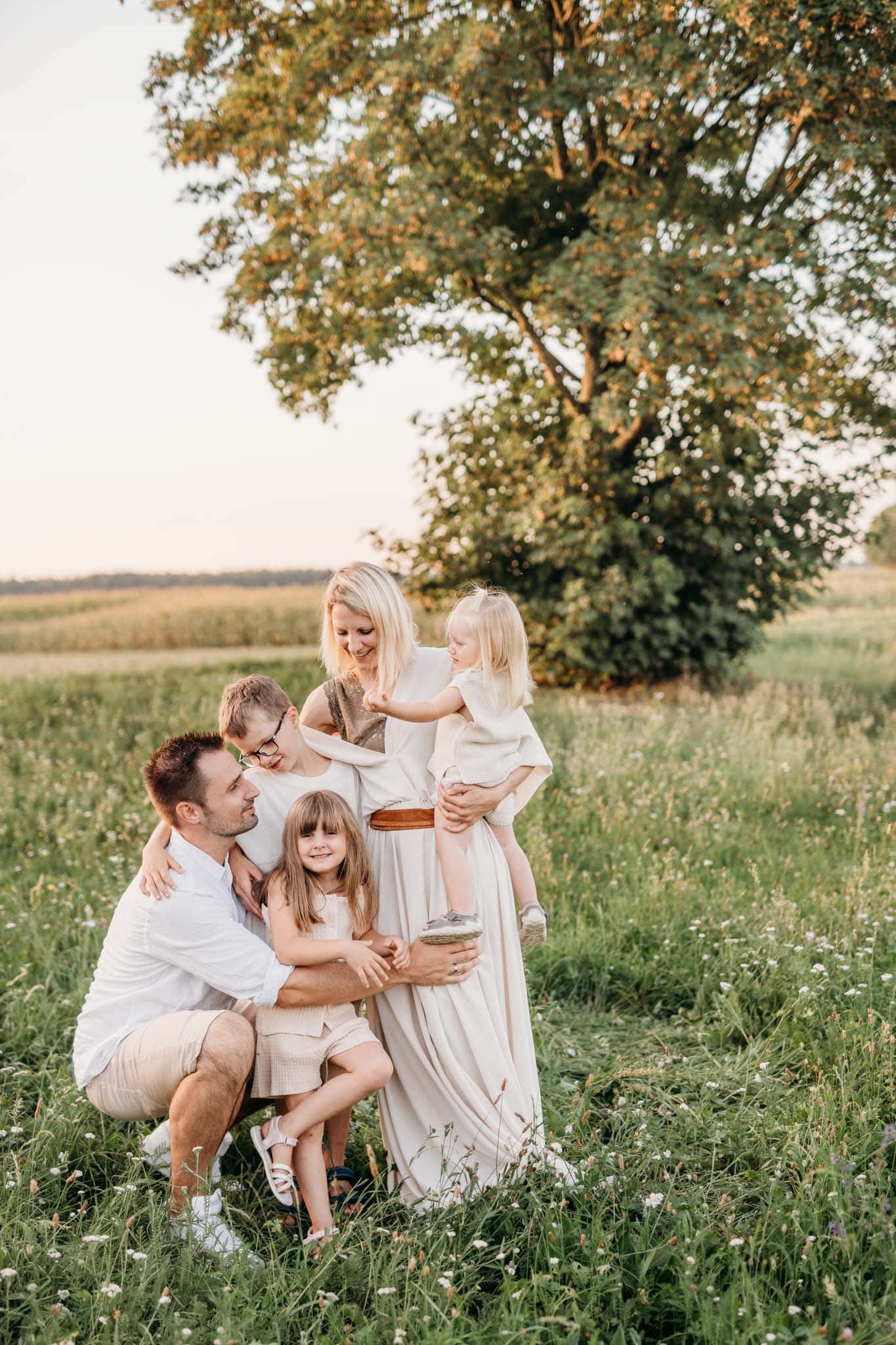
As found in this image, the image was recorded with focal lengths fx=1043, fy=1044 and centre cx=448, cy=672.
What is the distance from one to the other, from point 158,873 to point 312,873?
54cm

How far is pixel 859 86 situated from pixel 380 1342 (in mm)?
11864

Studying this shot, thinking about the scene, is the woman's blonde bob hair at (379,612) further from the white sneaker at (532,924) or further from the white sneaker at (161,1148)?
the white sneaker at (161,1148)

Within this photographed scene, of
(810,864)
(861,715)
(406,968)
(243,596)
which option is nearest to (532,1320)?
(406,968)

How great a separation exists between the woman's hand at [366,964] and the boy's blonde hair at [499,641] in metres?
1.04

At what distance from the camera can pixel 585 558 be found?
13695 mm

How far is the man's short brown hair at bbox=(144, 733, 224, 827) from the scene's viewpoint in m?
3.68

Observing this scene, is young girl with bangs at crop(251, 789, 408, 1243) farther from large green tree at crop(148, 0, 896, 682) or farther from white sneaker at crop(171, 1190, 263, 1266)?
large green tree at crop(148, 0, 896, 682)

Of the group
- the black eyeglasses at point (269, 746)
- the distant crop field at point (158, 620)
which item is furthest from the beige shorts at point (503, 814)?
the distant crop field at point (158, 620)

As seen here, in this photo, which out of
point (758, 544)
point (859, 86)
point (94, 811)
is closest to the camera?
point (94, 811)

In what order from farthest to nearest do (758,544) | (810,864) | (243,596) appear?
(243,596) → (758,544) → (810,864)

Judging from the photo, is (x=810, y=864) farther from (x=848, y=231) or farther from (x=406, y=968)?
(x=848, y=231)

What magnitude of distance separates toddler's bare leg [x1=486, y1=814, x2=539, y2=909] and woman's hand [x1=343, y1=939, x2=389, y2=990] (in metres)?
0.74

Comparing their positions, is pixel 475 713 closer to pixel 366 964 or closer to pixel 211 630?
pixel 366 964

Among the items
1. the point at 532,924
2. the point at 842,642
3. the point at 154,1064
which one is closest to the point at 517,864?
the point at 532,924
